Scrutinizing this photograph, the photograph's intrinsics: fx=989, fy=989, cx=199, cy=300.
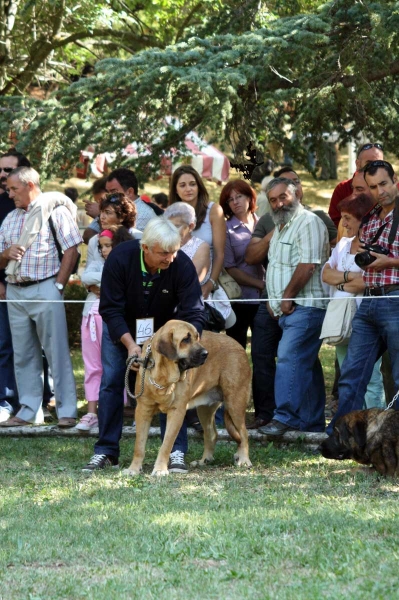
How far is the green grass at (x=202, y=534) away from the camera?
4605 millimetres

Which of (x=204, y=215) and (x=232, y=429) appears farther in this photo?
(x=204, y=215)

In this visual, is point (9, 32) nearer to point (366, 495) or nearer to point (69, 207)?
point (69, 207)

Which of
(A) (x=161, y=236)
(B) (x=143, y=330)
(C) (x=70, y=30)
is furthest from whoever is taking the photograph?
(C) (x=70, y=30)

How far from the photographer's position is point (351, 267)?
7.96 m

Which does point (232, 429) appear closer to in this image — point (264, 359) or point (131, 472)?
point (131, 472)

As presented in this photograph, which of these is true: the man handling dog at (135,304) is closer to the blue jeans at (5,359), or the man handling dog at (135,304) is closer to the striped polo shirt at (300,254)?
the striped polo shirt at (300,254)

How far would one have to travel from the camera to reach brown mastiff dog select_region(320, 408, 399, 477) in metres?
6.92

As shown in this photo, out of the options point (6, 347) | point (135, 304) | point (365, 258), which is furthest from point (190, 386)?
point (6, 347)

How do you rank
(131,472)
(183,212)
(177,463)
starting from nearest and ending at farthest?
(131,472) → (177,463) → (183,212)

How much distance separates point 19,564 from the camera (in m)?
5.05

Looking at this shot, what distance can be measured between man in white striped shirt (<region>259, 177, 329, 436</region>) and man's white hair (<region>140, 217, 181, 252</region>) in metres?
1.66

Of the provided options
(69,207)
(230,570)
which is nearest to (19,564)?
(230,570)

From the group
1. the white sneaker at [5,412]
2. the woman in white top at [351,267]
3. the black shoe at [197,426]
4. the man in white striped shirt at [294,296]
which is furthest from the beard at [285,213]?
the white sneaker at [5,412]

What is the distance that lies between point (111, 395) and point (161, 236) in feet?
4.62
